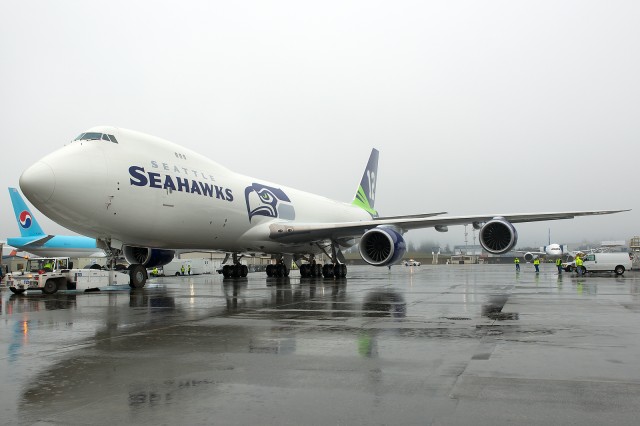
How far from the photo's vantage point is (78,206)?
551 inches

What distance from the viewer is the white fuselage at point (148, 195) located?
13867mm

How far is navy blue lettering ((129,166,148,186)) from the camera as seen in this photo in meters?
15.5

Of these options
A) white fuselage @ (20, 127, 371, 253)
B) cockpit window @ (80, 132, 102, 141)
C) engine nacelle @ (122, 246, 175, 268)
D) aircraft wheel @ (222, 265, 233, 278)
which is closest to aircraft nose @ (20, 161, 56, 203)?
white fuselage @ (20, 127, 371, 253)

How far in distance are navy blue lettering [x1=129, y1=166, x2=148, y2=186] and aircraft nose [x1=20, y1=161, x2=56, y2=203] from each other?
7.85ft

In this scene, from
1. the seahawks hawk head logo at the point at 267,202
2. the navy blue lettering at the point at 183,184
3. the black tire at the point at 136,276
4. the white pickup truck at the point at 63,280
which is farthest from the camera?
the seahawks hawk head logo at the point at 267,202

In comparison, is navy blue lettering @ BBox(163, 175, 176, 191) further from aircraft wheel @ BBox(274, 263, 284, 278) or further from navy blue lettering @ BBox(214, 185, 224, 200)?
aircraft wheel @ BBox(274, 263, 284, 278)

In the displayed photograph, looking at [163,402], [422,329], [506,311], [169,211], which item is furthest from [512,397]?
[169,211]

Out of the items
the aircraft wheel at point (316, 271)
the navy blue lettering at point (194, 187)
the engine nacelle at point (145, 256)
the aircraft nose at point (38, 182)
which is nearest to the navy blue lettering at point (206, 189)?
the navy blue lettering at point (194, 187)

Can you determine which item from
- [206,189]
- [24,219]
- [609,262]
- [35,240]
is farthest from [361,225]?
[24,219]

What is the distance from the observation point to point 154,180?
53.1 ft

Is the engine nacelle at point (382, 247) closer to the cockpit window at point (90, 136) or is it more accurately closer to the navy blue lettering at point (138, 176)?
the navy blue lettering at point (138, 176)

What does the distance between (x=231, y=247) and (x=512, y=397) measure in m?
18.7

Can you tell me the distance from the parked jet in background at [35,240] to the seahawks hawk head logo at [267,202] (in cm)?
2165

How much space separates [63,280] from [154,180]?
5.73 meters
